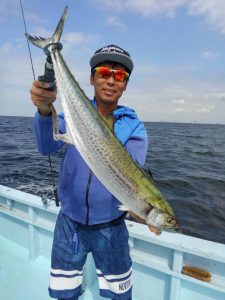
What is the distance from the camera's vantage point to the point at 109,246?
10.6 feet

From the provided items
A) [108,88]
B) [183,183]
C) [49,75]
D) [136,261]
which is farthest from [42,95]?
[183,183]

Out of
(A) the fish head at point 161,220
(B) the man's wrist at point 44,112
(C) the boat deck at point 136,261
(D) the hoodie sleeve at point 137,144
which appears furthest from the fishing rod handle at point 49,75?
(C) the boat deck at point 136,261

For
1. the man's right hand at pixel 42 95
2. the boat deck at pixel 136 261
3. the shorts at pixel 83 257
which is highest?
the man's right hand at pixel 42 95

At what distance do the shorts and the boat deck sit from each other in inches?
39.0

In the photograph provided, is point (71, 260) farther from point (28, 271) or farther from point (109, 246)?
point (28, 271)

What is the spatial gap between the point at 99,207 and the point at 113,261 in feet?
2.07

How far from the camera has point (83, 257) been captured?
3.29m

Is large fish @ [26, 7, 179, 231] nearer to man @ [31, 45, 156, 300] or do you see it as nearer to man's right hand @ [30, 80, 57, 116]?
man's right hand @ [30, 80, 57, 116]

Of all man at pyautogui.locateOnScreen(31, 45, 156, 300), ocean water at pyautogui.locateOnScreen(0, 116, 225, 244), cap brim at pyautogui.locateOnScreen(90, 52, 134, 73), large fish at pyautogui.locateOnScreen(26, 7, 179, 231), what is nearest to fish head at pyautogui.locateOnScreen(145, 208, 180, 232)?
large fish at pyautogui.locateOnScreen(26, 7, 179, 231)

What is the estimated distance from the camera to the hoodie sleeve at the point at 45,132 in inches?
112

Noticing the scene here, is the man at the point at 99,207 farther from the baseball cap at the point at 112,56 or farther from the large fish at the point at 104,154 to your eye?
the large fish at the point at 104,154

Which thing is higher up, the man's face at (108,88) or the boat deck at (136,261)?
the man's face at (108,88)

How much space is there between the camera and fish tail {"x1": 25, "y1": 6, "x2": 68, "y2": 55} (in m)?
2.76

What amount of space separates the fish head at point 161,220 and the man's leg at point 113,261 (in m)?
0.68
